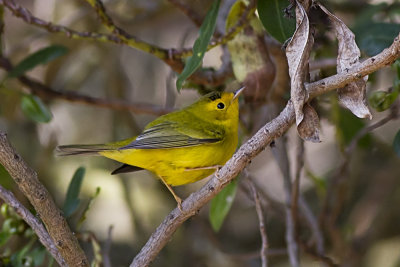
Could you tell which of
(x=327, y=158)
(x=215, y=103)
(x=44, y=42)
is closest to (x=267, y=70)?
(x=215, y=103)

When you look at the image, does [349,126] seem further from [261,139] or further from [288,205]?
[261,139]

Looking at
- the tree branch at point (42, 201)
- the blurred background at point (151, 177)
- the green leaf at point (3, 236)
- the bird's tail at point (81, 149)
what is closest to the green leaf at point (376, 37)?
the blurred background at point (151, 177)

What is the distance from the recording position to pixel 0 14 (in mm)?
2811

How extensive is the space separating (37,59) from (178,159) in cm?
98

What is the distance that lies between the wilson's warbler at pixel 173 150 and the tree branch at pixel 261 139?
0.55 metres

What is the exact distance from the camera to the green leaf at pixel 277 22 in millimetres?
1991

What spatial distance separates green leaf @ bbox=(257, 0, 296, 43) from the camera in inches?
78.4

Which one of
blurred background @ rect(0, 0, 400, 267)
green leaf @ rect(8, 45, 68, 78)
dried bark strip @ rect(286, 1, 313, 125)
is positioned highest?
dried bark strip @ rect(286, 1, 313, 125)

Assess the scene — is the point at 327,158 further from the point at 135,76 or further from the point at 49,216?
the point at 49,216

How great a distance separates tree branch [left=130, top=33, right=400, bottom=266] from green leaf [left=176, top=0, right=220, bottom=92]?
412 millimetres

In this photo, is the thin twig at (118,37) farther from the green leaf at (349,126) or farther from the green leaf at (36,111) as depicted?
the green leaf at (349,126)

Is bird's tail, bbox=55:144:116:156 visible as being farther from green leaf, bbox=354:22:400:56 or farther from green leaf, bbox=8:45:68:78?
green leaf, bbox=354:22:400:56

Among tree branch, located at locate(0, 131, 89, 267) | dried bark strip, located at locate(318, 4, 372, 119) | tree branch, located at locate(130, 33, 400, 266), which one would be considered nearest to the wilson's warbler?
tree branch, located at locate(130, 33, 400, 266)

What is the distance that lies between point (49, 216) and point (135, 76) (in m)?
3.13
